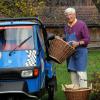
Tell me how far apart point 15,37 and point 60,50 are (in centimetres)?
94

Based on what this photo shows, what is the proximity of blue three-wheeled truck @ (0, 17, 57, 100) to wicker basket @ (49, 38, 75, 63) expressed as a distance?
139 millimetres

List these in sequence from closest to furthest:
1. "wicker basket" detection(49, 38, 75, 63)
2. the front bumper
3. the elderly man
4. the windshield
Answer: the front bumper < the windshield < "wicker basket" detection(49, 38, 75, 63) < the elderly man

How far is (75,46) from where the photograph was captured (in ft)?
33.5

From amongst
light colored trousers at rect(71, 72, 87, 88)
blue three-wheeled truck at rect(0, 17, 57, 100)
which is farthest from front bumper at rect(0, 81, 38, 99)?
light colored trousers at rect(71, 72, 87, 88)

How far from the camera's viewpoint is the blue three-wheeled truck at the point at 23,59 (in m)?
9.02

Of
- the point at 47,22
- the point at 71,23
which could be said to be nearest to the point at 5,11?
the point at 71,23

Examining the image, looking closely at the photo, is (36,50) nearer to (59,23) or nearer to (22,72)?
(22,72)

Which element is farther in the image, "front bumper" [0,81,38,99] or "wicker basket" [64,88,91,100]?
"wicker basket" [64,88,91,100]

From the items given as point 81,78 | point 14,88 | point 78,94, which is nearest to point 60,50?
point 81,78

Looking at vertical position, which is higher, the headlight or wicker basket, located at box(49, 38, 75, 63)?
wicker basket, located at box(49, 38, 75, 63)

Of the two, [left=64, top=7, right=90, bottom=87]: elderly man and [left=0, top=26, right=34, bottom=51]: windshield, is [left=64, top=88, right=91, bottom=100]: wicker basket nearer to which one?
[left=64, top=7, right=90, bottom=87]: elderly man

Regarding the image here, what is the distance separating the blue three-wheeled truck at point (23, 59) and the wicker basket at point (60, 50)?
139mm

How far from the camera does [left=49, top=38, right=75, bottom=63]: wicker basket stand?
10055mm

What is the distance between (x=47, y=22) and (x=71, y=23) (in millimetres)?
18433
